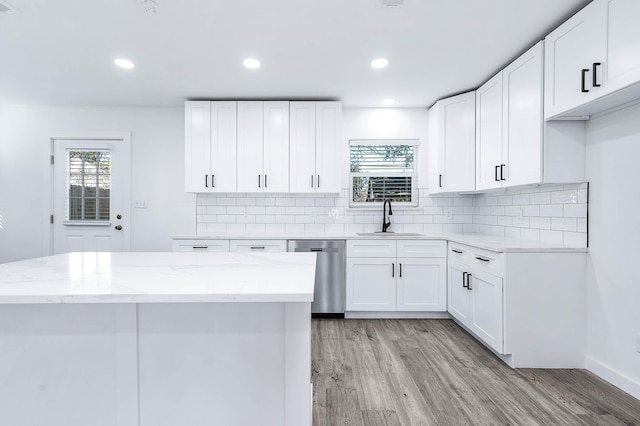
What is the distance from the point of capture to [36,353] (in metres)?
1.25

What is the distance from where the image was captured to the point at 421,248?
11.6ft

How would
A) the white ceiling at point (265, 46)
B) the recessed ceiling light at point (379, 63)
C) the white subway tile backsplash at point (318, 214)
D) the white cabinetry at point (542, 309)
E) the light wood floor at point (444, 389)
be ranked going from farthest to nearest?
1. the white subway tile backsplash at point (318, 214)
2. the recessed ceiling light at point (379, 63)
3. the white cabinetry at point (542, 309)
4. the white ceiling at point (265, 46)
5. the light wood floor at point (444, 389)

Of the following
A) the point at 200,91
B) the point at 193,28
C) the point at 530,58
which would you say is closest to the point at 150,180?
the point at 200,91

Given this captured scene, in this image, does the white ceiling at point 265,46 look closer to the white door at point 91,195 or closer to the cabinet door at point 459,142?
the cabinet door at point 459,142

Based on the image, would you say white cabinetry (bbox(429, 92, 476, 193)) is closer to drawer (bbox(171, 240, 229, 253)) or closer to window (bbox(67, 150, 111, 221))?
drawer (bbox(171, 240, 229, 253))

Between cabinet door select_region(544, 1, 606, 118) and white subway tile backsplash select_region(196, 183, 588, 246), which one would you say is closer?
cabinet door select_region(544, 1, 606, 118)

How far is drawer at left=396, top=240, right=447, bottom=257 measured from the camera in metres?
3.54

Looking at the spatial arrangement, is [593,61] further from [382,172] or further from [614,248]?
[382,172]

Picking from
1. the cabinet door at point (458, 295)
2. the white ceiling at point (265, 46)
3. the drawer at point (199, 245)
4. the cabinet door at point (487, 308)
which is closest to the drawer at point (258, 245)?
the drawer at point (199, 245)

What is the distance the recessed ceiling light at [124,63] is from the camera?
9.51 ft

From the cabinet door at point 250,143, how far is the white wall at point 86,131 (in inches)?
35.2

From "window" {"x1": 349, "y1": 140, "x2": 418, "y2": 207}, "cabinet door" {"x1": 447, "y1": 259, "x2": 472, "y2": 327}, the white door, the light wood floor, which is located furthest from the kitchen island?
the white door

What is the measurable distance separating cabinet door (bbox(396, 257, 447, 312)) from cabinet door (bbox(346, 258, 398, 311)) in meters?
0.13

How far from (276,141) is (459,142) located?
203 cm
